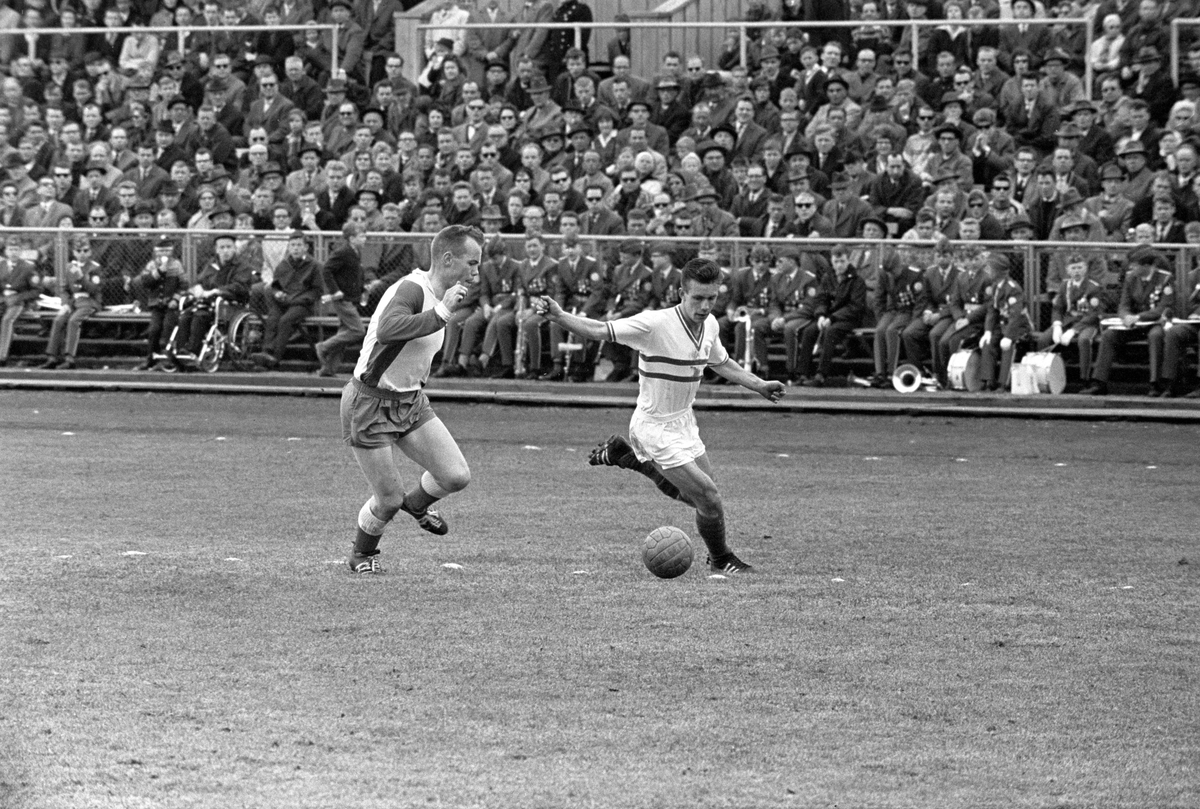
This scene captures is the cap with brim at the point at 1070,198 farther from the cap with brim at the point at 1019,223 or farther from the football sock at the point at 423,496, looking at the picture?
the football sock at the point at 423,496

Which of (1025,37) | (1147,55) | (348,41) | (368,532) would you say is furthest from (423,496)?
(348,41)

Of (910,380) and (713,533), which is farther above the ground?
(713,533)

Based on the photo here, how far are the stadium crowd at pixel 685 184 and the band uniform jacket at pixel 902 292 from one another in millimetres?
32

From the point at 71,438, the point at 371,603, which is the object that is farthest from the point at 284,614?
the point at 71,438

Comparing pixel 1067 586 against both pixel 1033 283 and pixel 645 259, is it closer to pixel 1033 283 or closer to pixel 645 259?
pixel 1033 283

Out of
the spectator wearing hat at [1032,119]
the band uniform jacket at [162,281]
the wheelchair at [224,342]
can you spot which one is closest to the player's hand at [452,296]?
the spectator wearing hat at [1032,119]

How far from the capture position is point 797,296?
67.5 feet

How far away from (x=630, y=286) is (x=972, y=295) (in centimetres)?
364

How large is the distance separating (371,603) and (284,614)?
46 cm

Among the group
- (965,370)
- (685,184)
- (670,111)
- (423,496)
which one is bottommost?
(965,370)

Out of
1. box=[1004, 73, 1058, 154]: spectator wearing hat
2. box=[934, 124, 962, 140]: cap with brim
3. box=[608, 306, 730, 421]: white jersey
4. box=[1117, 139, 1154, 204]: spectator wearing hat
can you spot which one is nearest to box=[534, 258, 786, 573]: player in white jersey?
box=[608, 306, 730, 421]: white jersey

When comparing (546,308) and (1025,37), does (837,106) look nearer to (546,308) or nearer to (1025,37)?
(1025,37)

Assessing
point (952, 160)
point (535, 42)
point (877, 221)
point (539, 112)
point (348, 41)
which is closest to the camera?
point (877, 221)

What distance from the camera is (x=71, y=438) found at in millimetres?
17250
